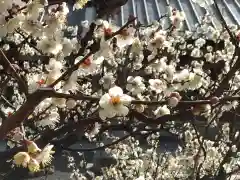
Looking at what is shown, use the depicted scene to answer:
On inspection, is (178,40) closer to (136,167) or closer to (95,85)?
(136,167)

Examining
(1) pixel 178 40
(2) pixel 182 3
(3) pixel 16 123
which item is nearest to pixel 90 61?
(3) pixel 16 123

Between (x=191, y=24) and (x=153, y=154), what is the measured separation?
11304 mm

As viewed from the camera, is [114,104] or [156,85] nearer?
[114,104]

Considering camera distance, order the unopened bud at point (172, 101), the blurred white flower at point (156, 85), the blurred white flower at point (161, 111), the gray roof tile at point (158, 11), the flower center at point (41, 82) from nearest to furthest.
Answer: the unopened bud at point (172, 101) → the flower center at point (41, 82) → the blurred white flower at point (161, 111) → the blurred white flower at point (156, 85) → the gray roof tile at point (158, 11)

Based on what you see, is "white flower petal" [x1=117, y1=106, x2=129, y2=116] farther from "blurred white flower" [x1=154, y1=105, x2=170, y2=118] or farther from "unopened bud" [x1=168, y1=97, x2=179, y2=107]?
"blurred white flower" [x1=154, y1=105, x2=170, y2=118]

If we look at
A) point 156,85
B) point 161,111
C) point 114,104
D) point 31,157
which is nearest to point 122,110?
point 114,104

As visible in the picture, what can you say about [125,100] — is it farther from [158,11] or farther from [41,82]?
[158,11]

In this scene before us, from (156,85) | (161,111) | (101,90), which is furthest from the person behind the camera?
(101,90)

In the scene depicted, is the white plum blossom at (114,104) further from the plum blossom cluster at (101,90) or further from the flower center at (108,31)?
the flower center at (108,31)

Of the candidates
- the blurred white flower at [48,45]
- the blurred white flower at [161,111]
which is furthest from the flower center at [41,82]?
the blurred white flower at [161,111]

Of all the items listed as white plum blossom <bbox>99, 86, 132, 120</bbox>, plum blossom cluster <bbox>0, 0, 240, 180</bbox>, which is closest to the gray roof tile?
plum blossom cluster <bbox>0, 0, 240, 180</bbox>

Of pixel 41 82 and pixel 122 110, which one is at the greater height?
Answer: pixel 41 82

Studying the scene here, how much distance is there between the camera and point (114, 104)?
2.00 meters

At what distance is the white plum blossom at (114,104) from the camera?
78.0 inches
